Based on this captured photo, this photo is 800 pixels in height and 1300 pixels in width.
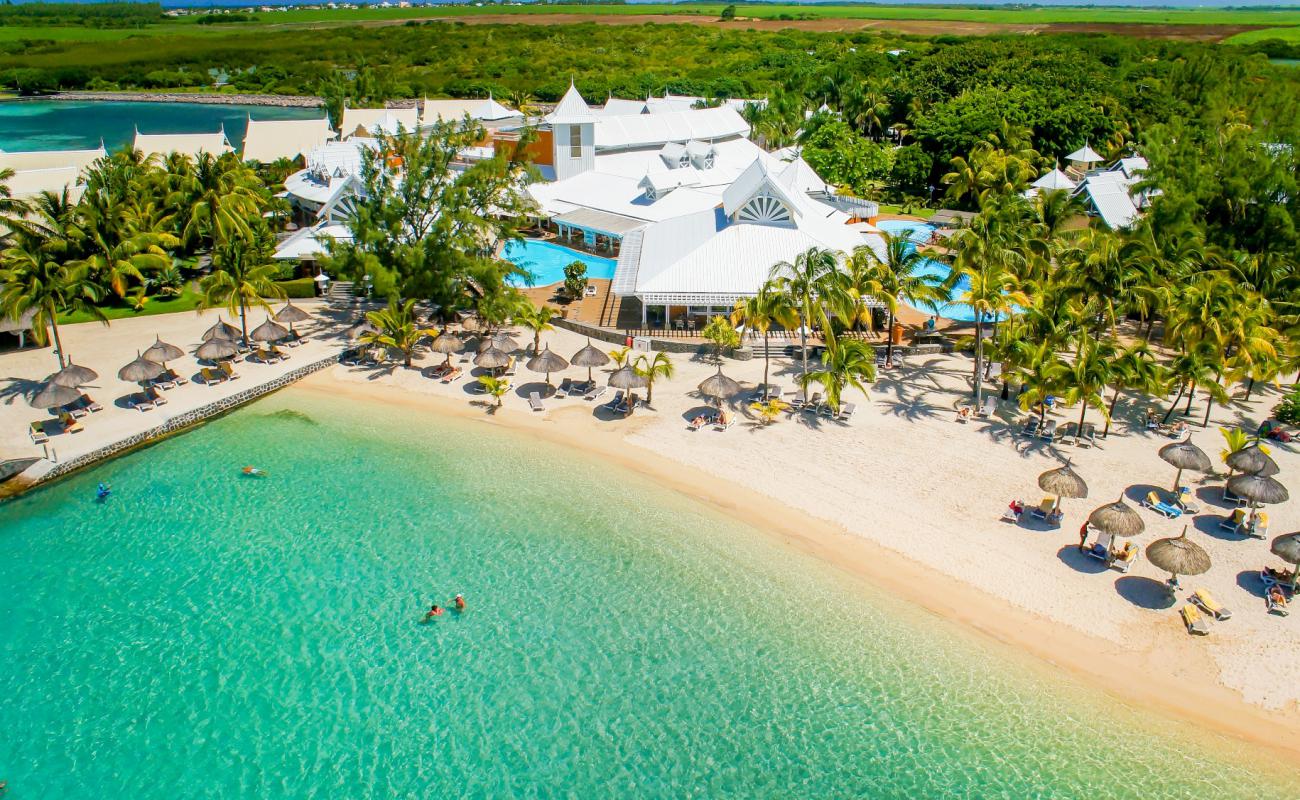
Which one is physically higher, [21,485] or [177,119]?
[177,119]

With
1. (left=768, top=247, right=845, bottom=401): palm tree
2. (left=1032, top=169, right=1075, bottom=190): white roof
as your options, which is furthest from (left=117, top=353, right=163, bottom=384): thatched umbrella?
(left=1032, top=169, right=1075, bottom=190): white roof

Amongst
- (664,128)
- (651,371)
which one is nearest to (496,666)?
(651,371)

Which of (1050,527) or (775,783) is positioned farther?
(1050,527)

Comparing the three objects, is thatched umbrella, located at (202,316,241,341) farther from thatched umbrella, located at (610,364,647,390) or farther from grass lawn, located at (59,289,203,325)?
thatched umbrella, located at (610,364,647,390)

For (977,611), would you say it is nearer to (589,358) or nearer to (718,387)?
(718,387)

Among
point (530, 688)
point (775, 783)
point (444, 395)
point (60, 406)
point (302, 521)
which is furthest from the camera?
point (444, 395)

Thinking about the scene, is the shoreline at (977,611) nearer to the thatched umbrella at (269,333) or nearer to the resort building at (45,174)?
the thatched umbrella at (269,333)

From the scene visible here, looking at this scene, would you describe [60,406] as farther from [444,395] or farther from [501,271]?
[501,271]

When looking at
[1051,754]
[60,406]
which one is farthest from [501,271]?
[1051,754]
